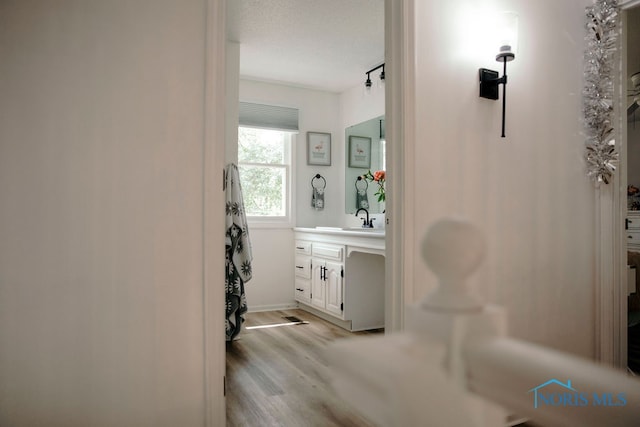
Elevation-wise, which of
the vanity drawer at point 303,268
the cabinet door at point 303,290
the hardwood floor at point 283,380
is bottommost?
the hardwood floor at point 283,380

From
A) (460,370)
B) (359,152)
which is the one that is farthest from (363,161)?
(460,370)

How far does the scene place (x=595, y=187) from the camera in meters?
2.51

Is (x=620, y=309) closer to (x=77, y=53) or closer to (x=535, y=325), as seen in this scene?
(x=535, y=325)

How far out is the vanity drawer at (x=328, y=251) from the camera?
12.5 ft

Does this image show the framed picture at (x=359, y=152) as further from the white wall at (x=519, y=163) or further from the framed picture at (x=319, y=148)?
the white wall at (x=519, y=163)

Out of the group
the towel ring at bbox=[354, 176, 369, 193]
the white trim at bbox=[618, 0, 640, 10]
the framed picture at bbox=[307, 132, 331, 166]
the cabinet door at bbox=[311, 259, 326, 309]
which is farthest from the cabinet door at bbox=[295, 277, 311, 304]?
the white trim at bbox=[618, 0, 640, 10]

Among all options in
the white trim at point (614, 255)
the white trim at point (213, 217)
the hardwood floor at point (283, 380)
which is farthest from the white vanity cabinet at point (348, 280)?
the white trim at point (213, 217)

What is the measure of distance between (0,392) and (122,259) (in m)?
0.49

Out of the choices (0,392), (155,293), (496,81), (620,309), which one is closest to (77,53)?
(155,293)

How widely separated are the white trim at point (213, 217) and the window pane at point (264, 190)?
318 cm

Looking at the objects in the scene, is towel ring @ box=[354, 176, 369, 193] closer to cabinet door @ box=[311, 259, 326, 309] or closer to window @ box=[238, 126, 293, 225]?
window @ box=[238, 126, 293, 225]

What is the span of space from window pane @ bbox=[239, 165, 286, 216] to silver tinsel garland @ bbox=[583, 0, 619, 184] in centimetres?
314

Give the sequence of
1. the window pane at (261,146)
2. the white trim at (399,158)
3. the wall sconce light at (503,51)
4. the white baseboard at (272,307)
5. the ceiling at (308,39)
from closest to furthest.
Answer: the white trim at (399,158) → the wall sconce light at (503,51) → the ceiling at (308,39) → the white baseboard at (272,307) → the window pane at (261,146)

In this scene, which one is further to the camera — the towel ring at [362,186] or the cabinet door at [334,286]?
the towel ring at [362,186]
